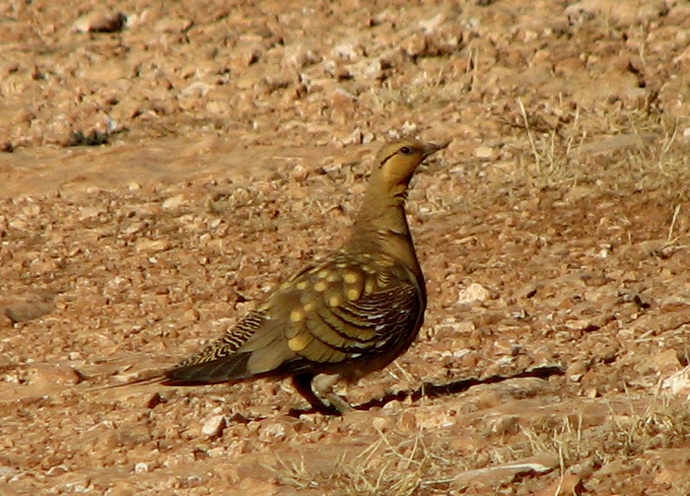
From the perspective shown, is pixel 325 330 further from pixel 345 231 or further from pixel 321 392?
pixel 345 231

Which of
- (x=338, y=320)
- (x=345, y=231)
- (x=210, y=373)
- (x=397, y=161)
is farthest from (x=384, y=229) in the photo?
(x=345, y=231)

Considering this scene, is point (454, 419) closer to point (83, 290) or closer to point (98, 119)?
point (83, 290)

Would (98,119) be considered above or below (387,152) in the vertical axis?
below

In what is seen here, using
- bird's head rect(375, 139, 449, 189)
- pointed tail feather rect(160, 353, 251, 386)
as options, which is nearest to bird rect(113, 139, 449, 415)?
pointed tail feather rect(160, 353, 251, 386)

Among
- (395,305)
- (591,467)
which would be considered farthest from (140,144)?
(591,467)

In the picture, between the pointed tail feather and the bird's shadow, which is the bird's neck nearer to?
Answer: the bird's shadow

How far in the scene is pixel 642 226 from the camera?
9.12m

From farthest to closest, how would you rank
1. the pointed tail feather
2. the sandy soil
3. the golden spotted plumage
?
the golden spotted plumage, the pointed tail feather, the sandy soil

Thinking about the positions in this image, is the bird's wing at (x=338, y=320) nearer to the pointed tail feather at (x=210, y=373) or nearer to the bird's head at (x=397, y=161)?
the pointed tail feather at (x=210, y=373)

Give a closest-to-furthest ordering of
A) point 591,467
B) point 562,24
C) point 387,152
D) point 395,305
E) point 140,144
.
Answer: point 591,467 → point 395,305 → point 387,152 → point 140,144 → point 562,24

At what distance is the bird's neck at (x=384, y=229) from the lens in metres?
7.42

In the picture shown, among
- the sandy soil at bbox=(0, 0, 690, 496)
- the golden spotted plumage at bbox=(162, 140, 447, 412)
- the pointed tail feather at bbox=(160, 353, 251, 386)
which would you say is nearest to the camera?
the sandy soil at bbox=(0, 0, 690, 496)

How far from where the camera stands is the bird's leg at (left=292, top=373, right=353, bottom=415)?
6961 mm

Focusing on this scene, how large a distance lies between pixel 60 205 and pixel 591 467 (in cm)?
577
